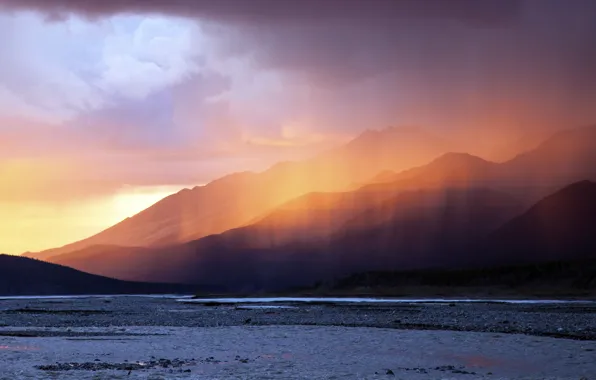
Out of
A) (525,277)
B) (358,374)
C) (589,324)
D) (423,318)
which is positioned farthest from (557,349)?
(525,277)

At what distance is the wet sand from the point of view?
83.3ft

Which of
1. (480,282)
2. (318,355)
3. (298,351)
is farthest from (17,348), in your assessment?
(480,282)

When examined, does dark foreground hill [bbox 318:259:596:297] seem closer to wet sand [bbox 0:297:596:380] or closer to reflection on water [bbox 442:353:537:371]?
wet sand [bbox 0:297:596:380]

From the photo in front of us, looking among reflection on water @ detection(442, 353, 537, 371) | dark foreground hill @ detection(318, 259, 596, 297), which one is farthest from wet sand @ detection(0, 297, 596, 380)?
dark foreground hill @ detection(318, 259, 596, 297)

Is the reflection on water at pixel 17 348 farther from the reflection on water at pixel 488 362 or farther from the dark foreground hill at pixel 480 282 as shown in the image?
the dark foreground hill at pixel 480 282

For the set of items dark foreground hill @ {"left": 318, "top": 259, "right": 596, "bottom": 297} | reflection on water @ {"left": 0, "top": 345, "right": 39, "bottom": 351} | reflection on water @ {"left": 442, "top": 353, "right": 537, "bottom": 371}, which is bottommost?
reflection on water @ {"left": 442, "top": 353, "right": 537, "bottom": 371}

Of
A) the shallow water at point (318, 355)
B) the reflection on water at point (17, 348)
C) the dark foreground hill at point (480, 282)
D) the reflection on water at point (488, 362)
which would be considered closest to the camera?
the shallow water at point (318, 355)

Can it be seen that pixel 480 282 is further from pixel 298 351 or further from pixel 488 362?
pixel 488 362

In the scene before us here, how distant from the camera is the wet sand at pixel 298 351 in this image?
83.3 feet

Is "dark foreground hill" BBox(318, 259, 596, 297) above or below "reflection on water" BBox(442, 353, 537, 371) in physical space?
above

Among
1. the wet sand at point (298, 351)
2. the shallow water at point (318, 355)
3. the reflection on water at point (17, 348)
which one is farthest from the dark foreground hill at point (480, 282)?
the reflection on water at point (17, 348)

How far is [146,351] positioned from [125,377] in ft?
26.9

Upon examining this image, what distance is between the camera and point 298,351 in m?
32.2

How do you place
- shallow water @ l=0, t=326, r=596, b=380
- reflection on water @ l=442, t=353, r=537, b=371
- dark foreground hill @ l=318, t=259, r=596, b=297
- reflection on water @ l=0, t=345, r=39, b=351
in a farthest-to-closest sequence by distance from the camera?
dark foreground hill @ l=318, t=259, r=596, b=297 → reflection on water @ l=0, t=345, r=39, b=351 → reflection on water @ l=442, t=353, r=537, b=371 → shallow water @ l=0, t=326, r=596, b=380
